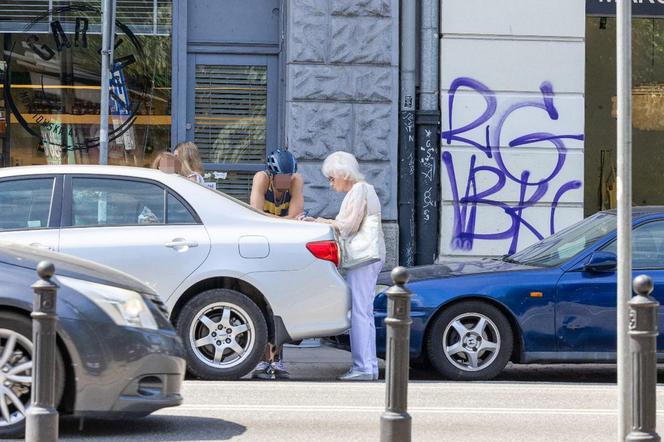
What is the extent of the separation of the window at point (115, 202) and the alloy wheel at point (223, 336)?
0.79 metres

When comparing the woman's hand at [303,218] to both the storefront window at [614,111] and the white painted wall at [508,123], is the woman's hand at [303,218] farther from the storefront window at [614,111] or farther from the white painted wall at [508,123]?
the storefront window at [614,111]

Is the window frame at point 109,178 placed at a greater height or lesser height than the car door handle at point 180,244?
greater

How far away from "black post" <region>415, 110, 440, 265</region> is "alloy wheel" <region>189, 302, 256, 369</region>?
18.9 feet

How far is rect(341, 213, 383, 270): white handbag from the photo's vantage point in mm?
10352

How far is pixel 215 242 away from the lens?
31.9ft

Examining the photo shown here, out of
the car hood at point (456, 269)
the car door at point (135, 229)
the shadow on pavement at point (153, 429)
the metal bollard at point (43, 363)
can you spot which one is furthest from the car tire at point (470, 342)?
the metal bollard at point (43, 363)

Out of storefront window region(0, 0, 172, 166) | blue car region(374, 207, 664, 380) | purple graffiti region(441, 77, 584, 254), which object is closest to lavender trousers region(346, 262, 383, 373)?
blue car region(374, 207, 664, 380)

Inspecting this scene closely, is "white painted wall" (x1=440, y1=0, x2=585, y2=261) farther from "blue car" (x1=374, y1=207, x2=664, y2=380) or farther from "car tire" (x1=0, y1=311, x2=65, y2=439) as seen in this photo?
"car tire" (x1=0, y1=311, x2=65, y2=439)

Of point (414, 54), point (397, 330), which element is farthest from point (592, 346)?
point (414, 54)

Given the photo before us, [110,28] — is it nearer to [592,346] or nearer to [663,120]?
[592,346]

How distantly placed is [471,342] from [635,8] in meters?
7.05

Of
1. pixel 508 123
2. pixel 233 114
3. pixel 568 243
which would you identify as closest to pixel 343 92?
pixel 233 114

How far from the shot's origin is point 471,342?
10305mm

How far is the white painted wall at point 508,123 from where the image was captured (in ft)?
50.1
